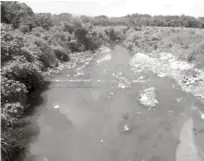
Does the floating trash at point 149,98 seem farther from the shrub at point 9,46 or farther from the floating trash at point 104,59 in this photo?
the floating trash at point 104,59

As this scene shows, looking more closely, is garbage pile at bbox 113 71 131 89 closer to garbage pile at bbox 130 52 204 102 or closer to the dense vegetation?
garbage pile at bbox 130 52 204 102

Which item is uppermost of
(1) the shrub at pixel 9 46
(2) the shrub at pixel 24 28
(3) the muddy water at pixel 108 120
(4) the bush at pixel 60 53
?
(2) the shrub at pixel 24 28

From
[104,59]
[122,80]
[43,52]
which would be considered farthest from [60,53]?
[122,80]

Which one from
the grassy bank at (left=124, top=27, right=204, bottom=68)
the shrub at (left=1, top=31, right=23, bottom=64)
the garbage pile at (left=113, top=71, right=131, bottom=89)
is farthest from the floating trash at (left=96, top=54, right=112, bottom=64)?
the shrub at (left=1, top=31, right=23, bottom=64)

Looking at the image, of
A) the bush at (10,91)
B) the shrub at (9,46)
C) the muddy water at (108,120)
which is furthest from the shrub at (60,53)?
the bush at (10,91)

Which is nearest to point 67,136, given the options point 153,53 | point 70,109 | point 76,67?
point 70,109

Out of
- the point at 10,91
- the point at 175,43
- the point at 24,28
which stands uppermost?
the point at 24,28

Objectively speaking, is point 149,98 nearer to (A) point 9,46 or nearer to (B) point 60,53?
(A) point 9,46
